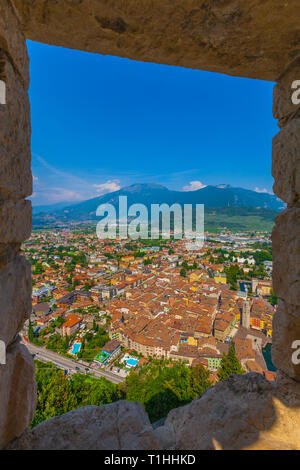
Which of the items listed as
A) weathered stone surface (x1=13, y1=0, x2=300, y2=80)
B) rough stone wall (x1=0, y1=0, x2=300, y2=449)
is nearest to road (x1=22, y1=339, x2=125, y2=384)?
rough stone wall (x1=0, y1=0, x2=300, y2=449)

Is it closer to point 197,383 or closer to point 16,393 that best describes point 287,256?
point 16,393

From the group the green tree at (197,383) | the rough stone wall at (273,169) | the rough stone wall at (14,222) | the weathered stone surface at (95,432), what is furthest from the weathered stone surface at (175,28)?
the green tree at (197,383)

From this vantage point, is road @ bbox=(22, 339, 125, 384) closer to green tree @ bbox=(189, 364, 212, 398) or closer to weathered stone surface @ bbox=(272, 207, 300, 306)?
green tree @ bbox=(189, 364, 212, 398)

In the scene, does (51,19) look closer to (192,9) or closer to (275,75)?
(192,9)

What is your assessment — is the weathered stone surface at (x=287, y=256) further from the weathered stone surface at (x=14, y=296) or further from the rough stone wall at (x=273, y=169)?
the weathered stone surface at (x=14, y=296)

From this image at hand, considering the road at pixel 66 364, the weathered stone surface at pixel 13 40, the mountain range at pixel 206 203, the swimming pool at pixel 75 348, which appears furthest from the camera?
the mountain range at pixel 206 203
